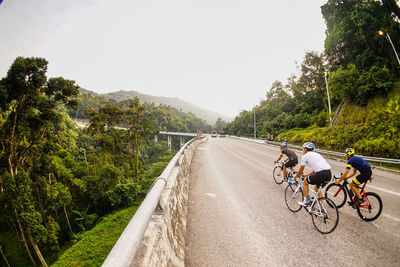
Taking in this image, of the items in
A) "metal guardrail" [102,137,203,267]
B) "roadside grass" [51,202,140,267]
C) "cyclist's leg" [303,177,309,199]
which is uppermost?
"metal guardrail" [102,137,203,267]

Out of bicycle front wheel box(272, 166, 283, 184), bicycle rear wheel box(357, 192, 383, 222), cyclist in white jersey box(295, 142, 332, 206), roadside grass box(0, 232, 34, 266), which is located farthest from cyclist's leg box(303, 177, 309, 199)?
roadside grass box(0, 232, 34, 266)

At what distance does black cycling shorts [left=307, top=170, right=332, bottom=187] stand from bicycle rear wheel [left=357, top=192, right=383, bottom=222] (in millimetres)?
1056

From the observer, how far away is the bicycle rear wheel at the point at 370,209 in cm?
421

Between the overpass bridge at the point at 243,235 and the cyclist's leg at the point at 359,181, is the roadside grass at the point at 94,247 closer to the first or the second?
the overpass bridge at the point at 243,235

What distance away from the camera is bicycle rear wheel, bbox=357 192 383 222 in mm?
4207

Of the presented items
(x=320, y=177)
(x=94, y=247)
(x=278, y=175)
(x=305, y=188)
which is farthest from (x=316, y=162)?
(x=94, y=247)

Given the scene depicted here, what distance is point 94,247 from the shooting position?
5.38 meters

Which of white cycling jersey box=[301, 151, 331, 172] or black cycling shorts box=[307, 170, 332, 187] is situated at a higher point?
white cycling jersey box=[301, 151, 331, 172]

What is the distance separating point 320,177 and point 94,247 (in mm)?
A: 6890

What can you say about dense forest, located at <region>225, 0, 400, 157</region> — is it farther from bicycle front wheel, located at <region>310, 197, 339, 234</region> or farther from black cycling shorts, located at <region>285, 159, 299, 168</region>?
bicycle front wheel, located at <region>310, 197, 339, 234</region>

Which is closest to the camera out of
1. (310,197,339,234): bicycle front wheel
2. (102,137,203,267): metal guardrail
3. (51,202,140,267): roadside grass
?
(102,137,203,267): metal guardrail

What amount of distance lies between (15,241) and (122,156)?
13928mm

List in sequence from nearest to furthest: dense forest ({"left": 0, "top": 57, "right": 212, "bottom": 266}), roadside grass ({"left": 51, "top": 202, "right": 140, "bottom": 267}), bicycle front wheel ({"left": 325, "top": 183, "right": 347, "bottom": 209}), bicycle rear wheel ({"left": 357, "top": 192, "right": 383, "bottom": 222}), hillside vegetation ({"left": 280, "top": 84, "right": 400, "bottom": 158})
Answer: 1. bicycle rear wheel ({"left": 357, "top": 192, "right": 383, "bottom": 222})
2. roadside grass ({"left": 51, "top": 202, "right": 140, "bottom": 267})
3. bicycle front wheel ({"left": 325, "top": 183, "right": 347, "bottom": 209})
4. hillside vegetation ({"left": 280, "top": 84, "right": 400, "bottom": 158})
5. dense forest ({"left": 0, "top": 57, "right": 212, "bottom": 266})

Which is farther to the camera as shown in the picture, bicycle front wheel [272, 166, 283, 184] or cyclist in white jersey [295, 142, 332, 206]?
bicycle front wheel [272, 166, 283, 184]
